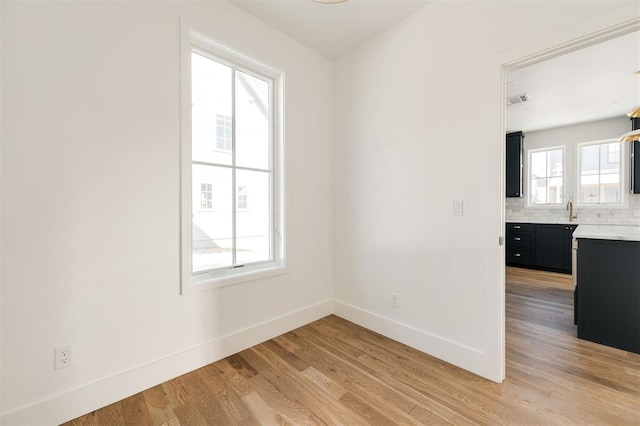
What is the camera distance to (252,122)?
2502mm

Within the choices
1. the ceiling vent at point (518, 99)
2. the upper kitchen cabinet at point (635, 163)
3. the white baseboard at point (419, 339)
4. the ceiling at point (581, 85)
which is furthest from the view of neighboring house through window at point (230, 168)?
the upper kitchen cabinet at point (635, 163)

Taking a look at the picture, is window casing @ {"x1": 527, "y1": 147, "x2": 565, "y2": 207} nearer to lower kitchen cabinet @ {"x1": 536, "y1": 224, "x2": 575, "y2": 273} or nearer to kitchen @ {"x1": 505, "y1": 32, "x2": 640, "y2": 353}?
kitchen @ {"x1": 505, "y1": 32, "x2": 640, "y2": 353}

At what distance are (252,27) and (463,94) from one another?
1812 mm

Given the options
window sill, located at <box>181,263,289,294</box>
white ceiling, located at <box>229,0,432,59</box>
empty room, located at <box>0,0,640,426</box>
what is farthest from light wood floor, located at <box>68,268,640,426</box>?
white ceiling, located at <box>229,0,432,59</box>

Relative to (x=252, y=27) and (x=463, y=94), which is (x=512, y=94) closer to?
(x=463, y=94)

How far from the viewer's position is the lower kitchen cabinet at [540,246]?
493 cm

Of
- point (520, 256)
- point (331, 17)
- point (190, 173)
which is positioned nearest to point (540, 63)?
point (331, 17)

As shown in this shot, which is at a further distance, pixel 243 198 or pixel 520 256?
pixel 520 256

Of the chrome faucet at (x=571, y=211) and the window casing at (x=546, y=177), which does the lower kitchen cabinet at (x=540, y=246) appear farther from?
the window casing at (x=546, y=177)

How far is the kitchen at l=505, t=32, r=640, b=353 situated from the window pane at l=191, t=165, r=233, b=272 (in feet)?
10.3

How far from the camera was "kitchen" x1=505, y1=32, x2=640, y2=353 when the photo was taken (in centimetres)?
229

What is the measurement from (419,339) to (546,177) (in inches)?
211

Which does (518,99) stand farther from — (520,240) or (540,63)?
(520,240)

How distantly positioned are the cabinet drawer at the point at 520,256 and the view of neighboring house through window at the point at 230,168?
5.25 meters
